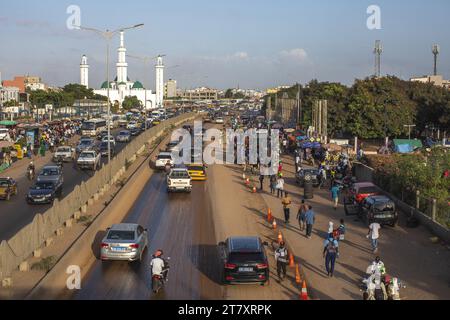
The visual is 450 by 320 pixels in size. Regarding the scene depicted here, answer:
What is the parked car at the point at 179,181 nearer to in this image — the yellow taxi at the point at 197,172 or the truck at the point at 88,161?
the yellow taxi at the point at 197,172

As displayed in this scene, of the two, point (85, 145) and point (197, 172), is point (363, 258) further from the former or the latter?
point (85, 145)

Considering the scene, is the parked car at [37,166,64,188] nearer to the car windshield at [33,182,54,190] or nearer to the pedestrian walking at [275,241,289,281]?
the car windshield at [33,182,54,190]

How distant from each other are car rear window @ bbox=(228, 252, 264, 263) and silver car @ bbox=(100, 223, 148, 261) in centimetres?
362

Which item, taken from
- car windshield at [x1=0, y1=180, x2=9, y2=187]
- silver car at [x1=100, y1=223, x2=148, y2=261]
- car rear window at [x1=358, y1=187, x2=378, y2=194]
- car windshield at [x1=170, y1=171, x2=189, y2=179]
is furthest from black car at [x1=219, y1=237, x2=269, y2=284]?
car windshield at [x1=0, y1=180, x2=9, y2=187]

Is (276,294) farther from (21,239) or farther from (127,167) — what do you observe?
(127,167)

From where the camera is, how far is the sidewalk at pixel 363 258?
1681 centimetres

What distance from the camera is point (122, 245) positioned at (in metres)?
18.8

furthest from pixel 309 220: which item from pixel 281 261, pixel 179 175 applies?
pixel 179 175

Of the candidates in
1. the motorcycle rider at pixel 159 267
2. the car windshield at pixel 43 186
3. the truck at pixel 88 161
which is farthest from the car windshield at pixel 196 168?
the motorcycle rider at pixel 159 267

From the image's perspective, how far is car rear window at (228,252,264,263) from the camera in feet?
54.1

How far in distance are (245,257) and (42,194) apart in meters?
16.4

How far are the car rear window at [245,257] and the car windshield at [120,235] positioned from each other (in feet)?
12.9
